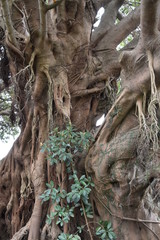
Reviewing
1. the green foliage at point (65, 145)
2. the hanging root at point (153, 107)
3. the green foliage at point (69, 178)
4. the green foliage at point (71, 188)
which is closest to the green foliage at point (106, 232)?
the green foliage at point (71, 188)

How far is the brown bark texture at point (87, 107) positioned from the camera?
2.44 meters

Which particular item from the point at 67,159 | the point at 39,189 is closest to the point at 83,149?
the point at 67,159

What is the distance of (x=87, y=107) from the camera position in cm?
341

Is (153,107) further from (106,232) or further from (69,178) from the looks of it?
(106,232)

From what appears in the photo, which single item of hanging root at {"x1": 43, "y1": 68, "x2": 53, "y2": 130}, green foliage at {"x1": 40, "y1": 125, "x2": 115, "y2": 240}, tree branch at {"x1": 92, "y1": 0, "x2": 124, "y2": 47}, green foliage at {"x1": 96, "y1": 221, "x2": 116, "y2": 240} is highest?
tree branch at {"x1": 92, "y1": 0, "x2": 124, "y2": 47}

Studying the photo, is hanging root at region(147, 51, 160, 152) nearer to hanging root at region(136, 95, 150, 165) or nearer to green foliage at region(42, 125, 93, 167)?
hanging root at region(136, 95, 150, 165)

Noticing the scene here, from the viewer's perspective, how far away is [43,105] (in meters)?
3.14

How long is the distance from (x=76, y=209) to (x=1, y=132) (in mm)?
3814

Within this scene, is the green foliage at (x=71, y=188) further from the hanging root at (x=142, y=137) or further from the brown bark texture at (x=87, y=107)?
the hanging root at (x=142, y=137)

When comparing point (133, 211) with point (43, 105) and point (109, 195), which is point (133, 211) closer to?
point (109, 195)

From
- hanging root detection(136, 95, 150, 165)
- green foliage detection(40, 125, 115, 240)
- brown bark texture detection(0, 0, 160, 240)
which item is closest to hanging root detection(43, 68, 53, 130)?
brown bark texture detection(0, 0, 160, 240)

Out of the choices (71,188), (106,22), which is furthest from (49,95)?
(106,22)

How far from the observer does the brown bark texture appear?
244 centimetres

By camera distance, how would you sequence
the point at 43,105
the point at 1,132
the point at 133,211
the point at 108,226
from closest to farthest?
the point at 108,226 → the point at 133,211 → the point at 43,105 → the point at 1,132
